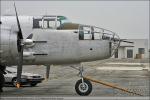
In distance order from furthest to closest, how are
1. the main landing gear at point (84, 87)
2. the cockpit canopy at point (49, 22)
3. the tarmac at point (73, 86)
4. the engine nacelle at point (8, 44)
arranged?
the tarmac at point (73, 86) < the cockpit canopy at point (49, 22) < the main landing gear at point (84, 87) < the engine nacelle at point (8, 44)

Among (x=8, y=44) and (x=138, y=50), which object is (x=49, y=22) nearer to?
(x=8, y=44)

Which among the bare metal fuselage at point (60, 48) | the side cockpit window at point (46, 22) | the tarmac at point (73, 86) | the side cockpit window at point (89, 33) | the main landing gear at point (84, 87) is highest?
the side cockpit window at point (46, 22)

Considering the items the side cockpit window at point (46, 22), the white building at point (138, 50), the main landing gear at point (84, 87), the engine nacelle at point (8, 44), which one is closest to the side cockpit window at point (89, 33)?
the side cockpit window at point (46, 22)

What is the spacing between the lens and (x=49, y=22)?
17.6 metres

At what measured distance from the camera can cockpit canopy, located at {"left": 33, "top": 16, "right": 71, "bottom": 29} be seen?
1748 cm

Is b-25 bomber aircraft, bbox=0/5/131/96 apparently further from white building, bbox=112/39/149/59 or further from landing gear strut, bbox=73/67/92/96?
white building, bbox=112/39/149/59

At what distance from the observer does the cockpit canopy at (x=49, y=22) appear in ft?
57.4

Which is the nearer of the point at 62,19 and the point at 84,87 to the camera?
the point at 84,87

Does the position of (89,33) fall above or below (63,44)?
above

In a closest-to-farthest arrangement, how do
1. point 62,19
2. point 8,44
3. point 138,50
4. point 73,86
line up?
point 8,44, point 62,19, point 73,86, point 138,50

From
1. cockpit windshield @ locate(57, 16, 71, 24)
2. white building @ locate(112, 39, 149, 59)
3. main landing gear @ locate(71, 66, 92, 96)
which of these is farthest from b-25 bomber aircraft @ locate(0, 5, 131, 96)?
white building @ locate(112, 39, 149, 59)

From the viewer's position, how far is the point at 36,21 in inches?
698

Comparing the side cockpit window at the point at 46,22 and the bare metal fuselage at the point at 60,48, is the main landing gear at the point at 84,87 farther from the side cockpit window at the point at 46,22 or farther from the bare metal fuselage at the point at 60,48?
the side cockpit window at the point at 46,22

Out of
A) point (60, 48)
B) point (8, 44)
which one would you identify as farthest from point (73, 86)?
point (8, 44)
